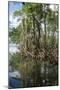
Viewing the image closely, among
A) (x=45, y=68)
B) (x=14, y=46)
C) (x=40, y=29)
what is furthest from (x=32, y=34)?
(x=45, y=68)

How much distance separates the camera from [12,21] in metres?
1.75

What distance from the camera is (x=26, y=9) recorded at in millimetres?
1785

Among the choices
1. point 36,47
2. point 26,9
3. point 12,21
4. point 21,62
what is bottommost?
point 21,62

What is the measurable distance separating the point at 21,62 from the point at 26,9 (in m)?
0.49

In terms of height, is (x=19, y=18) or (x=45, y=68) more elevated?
(x=19, y=18)

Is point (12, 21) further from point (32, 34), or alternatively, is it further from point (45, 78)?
point (45, 78)

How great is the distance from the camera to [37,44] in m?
1.80

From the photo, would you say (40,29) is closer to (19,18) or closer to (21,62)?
(19,18)

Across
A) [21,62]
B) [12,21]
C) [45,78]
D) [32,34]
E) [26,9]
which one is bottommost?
[45,78]

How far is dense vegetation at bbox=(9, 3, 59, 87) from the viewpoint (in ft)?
5.80

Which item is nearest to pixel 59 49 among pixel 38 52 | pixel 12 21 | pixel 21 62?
pixel 38 52

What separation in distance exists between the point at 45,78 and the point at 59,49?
0.31 metres

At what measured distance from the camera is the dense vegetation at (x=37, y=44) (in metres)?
1.77

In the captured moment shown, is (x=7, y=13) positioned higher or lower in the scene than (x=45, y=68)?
higher
